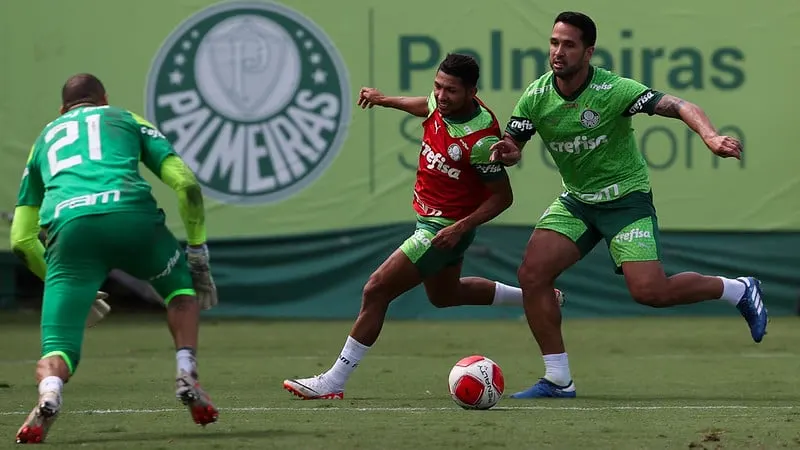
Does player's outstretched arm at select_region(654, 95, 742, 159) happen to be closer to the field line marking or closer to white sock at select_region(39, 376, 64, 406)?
the field line marking

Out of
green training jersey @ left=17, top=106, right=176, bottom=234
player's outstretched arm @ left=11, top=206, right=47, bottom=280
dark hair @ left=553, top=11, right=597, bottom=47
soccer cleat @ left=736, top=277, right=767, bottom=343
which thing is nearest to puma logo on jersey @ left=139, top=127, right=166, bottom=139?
green training jersey @ left=17, top=106, right=176, bottom=234

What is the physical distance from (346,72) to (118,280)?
3602mm

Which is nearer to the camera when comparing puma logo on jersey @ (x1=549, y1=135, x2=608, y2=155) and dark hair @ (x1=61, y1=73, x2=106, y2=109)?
dark hair @ (x1=61, y1=73, x2=106, y2=109)

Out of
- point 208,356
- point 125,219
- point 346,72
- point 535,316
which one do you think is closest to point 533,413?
point 535,316

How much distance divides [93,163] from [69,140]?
0.19m

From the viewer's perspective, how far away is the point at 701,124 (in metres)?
8.64

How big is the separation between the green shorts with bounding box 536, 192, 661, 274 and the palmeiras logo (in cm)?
742

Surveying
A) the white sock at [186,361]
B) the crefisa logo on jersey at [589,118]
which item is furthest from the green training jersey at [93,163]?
the crefisa logo on jersey at [589,118]

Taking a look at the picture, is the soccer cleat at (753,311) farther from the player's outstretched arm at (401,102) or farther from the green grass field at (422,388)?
the player's outstretched arm at (401,102)

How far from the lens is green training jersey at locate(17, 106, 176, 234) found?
7035 millimetres

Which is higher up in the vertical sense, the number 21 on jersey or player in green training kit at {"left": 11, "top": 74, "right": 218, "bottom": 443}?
the number 21 on jersey

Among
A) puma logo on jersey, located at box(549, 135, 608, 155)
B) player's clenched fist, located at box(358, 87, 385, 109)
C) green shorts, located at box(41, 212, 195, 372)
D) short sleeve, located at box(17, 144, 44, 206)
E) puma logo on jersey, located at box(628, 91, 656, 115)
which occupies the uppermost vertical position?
puma logo on jersey, located at box(628, 91, 656, 115)

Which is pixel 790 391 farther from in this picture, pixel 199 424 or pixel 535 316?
pixel 199 424

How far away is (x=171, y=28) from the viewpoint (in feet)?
54.6
